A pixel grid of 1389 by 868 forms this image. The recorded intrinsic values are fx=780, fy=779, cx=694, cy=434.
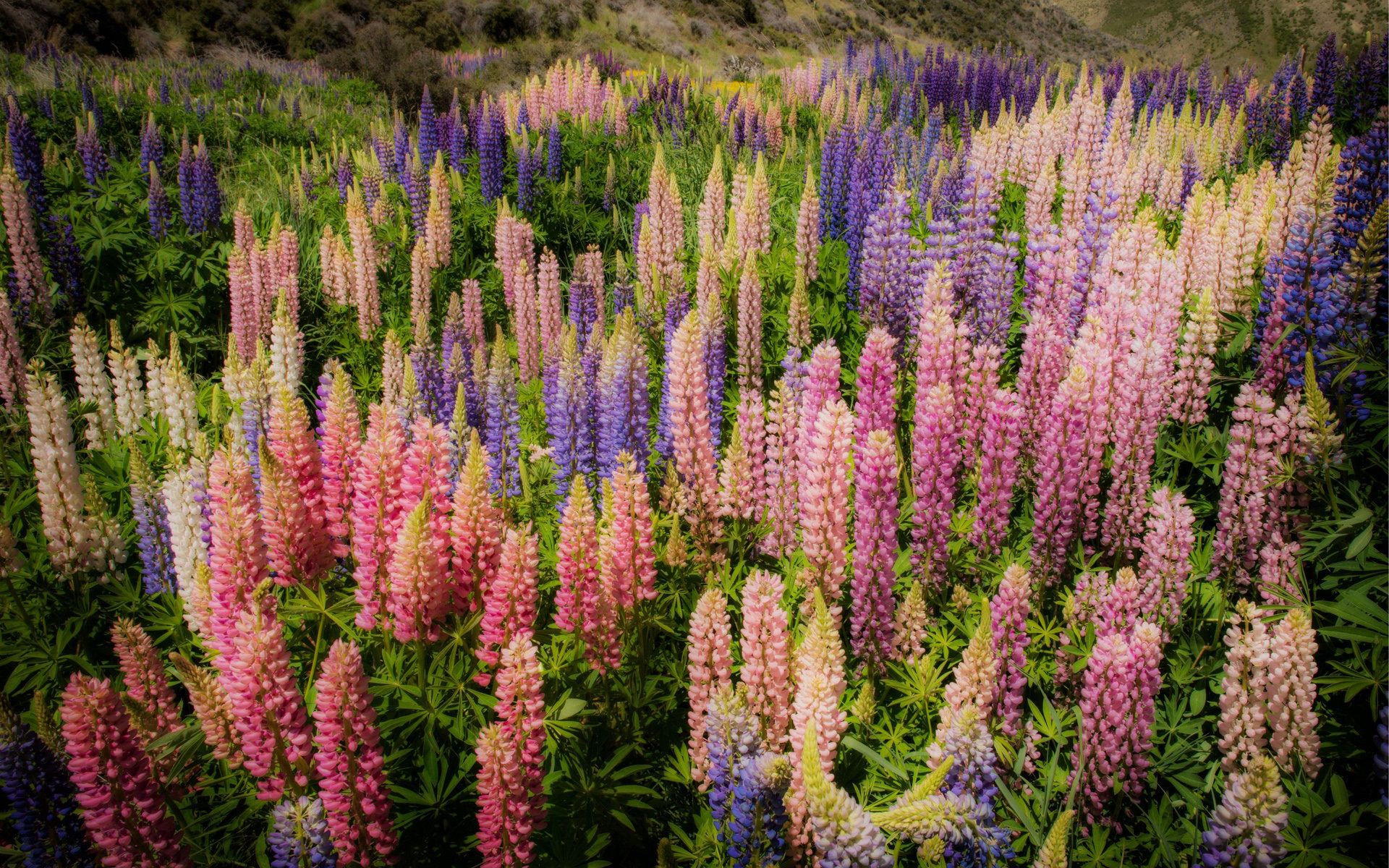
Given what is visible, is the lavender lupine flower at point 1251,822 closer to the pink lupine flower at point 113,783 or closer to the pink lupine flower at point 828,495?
the pink lupine flower at point 828,495

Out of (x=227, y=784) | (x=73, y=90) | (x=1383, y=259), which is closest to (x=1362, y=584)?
(x=1383, y=259)

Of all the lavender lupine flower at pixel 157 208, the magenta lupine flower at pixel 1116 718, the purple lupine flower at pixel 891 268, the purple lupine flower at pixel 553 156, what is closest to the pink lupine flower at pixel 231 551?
the magenta lupine flower at pixel 1116 718

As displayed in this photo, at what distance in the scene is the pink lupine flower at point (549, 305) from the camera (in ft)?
16.7

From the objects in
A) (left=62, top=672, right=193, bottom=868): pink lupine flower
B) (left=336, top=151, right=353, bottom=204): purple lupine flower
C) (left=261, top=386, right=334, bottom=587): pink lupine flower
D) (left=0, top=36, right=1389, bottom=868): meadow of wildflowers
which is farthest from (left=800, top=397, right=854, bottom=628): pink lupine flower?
(left=336, top=151, right=353, bottom=204): purple lupine flower

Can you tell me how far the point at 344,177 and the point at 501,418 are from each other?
5.35 m

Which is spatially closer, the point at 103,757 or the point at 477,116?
the point at 103,757

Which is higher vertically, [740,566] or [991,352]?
[991,352]

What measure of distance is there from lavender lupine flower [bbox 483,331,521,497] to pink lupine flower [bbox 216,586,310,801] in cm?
190

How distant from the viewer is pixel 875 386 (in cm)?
319

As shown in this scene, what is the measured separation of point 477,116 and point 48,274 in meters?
4.75

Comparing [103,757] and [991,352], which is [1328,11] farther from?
[103,757]

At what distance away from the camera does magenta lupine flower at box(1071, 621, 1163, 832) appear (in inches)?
86.1

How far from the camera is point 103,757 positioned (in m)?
→ 1.96

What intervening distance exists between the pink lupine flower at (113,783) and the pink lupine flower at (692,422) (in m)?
1.92
